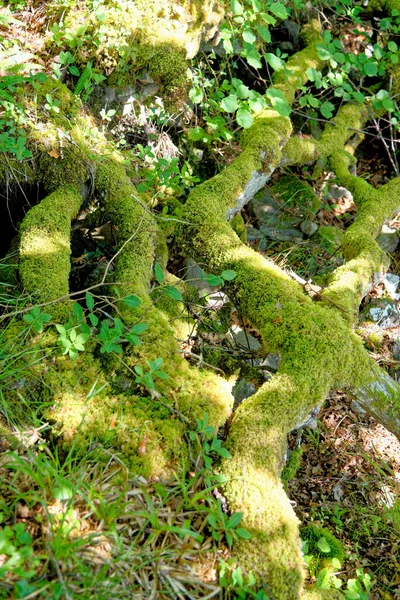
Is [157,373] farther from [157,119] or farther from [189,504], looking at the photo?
[157,119]

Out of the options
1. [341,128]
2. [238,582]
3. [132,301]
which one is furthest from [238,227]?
[238,582]

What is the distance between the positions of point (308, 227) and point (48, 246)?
3275 millimetres

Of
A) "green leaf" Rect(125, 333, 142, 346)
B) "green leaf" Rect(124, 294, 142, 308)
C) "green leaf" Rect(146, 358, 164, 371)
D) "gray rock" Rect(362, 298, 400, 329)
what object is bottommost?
"gray rock" Rect(362, 298, 400, 329)

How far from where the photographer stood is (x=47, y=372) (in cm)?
Answer: 244

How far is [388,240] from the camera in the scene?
5527 millimetres

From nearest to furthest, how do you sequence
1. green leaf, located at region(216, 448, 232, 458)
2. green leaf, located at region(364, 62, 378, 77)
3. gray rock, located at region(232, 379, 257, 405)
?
green leaf, located at region(216, 448, 232, 458), gray rock, located at region(232, 379, 257, 405), green leaf, located at region(364, 62, 378, 77)

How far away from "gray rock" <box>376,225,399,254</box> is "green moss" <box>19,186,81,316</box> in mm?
3725

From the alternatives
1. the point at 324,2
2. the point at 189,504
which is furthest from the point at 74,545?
the point at 324,2

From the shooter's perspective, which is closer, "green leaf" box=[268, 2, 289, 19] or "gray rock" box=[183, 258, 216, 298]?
"green leaf" box=[268, 2, 289, 19]

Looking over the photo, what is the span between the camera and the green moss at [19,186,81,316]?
2.76 m

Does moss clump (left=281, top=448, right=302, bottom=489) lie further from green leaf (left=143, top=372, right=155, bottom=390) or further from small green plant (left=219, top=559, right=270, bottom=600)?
green leaf (left=143, top=372, right=155, bottom=390)

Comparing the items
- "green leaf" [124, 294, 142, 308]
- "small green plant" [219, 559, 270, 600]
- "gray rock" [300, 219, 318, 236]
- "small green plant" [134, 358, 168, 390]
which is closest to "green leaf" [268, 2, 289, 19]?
"green leaf" [124, 294, 142, 308]

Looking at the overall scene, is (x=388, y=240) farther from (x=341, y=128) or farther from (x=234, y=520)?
→ (x=234, y=520)

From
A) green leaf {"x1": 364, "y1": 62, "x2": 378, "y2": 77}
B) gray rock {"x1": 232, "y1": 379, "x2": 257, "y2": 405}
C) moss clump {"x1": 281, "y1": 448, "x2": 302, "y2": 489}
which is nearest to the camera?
moss clump {"x1": 281, "y1": 448, "x2": 302, "y2": 489}
